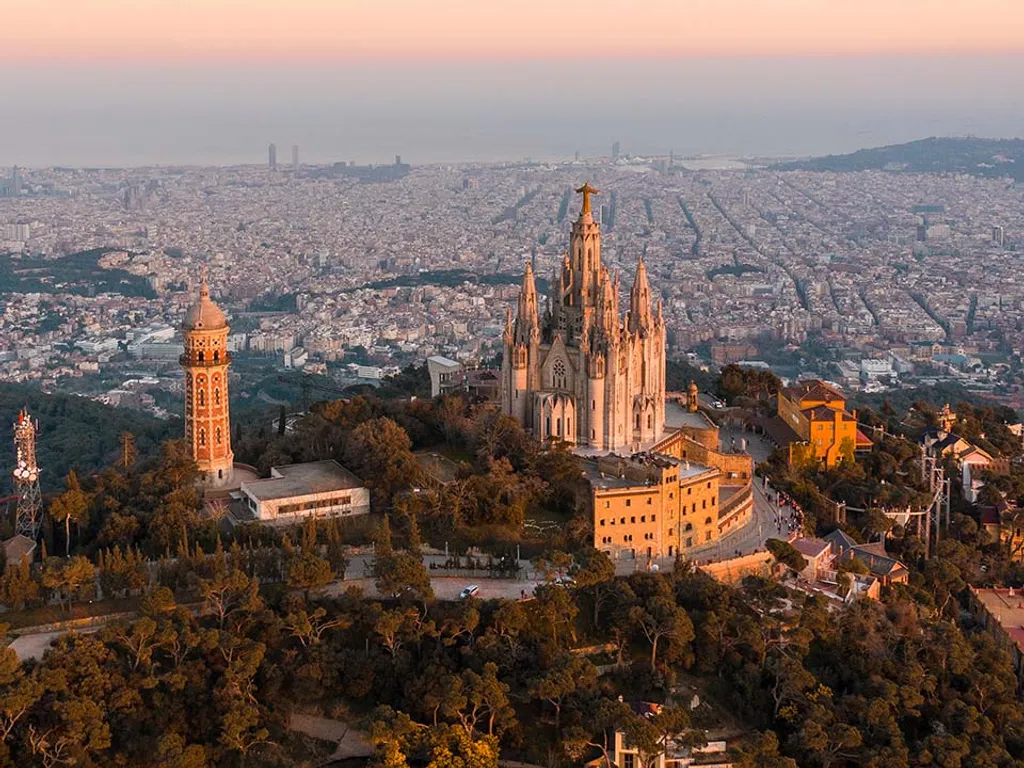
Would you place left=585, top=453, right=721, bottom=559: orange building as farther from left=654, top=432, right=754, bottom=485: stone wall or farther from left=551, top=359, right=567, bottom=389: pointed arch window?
left=551, top=359, right=567, bottom=389: pointed arch window

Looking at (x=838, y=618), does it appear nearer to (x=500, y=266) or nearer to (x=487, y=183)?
(x=500, y=266)

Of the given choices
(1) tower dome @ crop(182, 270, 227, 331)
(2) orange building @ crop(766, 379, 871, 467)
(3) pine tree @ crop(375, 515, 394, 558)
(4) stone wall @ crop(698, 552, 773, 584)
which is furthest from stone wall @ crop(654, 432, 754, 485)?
(1) tower dome @ crop(182, 270, 227, 331)

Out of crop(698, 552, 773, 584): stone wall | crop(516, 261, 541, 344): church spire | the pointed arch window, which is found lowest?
crop(698, 552, 773, 584): stone wall

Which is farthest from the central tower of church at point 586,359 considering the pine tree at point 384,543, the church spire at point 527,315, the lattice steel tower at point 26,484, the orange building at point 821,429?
the lattice steel tower at point 26,484

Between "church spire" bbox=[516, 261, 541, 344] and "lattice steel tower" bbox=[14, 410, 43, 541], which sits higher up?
"church spire" bbox=[516, 261, 541, 344]

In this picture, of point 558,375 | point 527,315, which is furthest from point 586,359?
point 527,315

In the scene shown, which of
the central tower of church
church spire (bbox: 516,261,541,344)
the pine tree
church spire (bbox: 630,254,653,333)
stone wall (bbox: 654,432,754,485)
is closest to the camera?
the pine tree

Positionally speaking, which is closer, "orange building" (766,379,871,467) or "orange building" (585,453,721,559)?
"orange building" (585,453,721,559)

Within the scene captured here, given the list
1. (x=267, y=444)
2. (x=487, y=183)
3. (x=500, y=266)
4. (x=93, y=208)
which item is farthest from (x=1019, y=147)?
(x=267, y=444)
